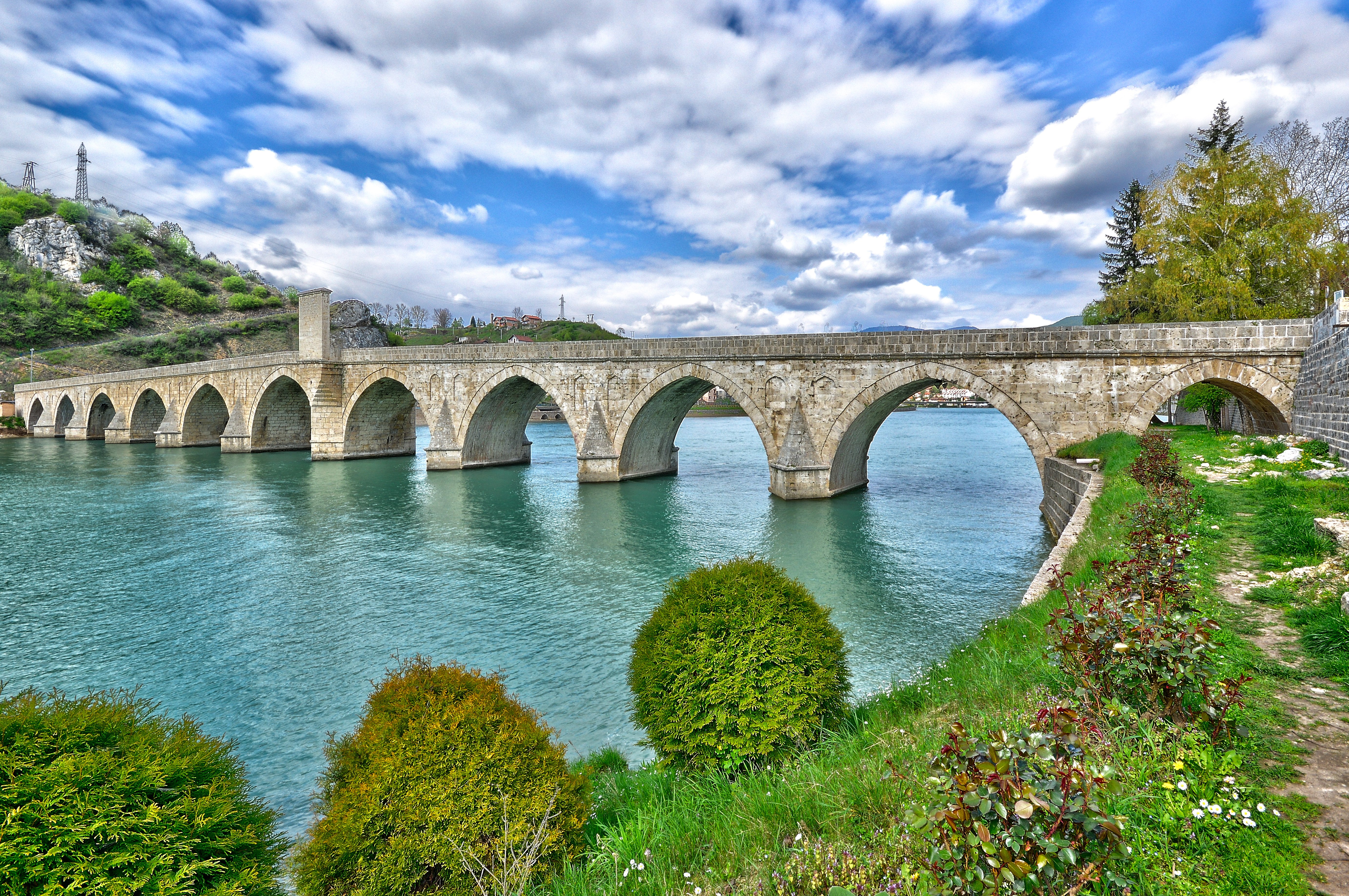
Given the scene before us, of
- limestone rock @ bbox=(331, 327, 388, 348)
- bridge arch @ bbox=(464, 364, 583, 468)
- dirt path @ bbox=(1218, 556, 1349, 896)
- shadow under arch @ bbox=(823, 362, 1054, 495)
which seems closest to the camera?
dirt path @ bbox=(1218, 556, 1349, 896)

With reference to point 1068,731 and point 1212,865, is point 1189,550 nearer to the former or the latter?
point 1212,865

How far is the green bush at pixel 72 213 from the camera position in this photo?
88.9m

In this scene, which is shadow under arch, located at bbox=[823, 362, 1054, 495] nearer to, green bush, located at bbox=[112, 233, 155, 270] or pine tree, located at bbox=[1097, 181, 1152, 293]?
pine tree, located at bbox=[1097, 181, 1152, 293]

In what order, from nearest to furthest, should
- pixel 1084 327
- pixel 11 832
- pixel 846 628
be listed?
pixel 11 832 < pixel 846 628 < pixel 1084 327

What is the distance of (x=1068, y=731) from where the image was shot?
8.30 feet

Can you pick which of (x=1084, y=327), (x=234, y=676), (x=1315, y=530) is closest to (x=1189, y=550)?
(x=1315, y=530)

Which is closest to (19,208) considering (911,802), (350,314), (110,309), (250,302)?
(110,309)

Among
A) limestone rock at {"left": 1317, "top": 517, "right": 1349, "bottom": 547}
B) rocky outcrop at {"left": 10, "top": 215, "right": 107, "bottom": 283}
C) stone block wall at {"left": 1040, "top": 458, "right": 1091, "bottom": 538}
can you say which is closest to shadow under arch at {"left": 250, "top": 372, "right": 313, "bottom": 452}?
stone block wall at {"left": 1040, "top": 458, "right": 1091, "bottom": 538}

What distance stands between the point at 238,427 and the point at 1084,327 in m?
46.6

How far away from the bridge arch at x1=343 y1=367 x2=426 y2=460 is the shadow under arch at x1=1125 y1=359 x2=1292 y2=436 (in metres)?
29.3

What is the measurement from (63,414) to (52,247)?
44061 millimetres

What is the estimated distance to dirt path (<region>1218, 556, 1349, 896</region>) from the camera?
2561 mm

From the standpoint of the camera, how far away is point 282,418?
1662 inches

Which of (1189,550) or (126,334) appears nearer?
(1189,550)
